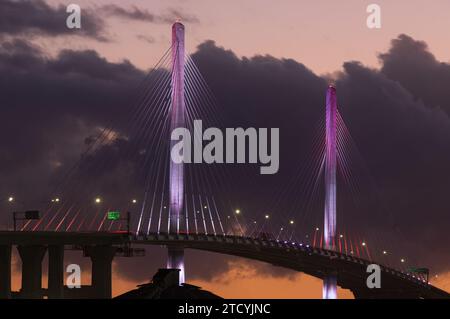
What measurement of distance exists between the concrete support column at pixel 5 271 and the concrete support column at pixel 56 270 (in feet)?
21.2

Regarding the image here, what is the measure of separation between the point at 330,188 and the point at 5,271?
167 ft

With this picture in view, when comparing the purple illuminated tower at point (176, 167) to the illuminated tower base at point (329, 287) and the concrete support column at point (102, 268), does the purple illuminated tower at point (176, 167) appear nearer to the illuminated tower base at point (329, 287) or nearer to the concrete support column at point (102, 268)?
the concrete support column at point (102, 268)

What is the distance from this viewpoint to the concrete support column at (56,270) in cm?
9531

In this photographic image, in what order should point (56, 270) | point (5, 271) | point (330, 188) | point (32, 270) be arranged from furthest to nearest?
point (330, 188) → point (56, 270) → point (32, 270) → point (5, 271)

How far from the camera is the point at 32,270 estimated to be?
93.6 m

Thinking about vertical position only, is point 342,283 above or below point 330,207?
below

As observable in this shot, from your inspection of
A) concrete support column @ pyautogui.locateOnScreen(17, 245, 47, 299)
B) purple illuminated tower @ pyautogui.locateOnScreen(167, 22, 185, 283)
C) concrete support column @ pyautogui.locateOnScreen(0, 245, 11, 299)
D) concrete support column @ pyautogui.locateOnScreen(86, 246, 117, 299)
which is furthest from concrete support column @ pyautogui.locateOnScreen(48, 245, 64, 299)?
purple illuminated tower @ pyautogui.locateOnScreen(167, 22, 185, 283)

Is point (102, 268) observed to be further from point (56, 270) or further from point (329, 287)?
point (329, 287)

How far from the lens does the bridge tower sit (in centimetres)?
12756

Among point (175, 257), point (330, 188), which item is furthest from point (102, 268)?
point (330, 188)
